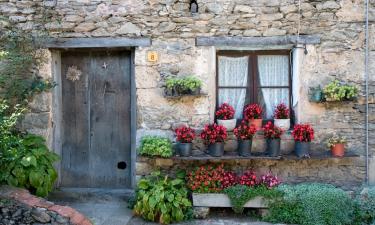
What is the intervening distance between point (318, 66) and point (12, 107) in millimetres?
4269

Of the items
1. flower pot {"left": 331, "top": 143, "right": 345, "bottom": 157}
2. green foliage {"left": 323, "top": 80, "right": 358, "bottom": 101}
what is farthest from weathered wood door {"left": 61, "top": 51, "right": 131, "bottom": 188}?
flower pot {"left": 331, "top": 143, "right": 345, "bottom": 157}

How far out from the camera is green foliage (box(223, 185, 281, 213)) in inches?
218

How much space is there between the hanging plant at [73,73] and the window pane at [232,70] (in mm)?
2083

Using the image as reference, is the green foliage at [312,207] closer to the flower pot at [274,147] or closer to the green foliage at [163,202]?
the flower pot at [274,147]

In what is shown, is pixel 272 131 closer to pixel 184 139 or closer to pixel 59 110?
pixel 184 139

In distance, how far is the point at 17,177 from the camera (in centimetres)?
526

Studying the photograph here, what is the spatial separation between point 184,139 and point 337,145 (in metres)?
2.03

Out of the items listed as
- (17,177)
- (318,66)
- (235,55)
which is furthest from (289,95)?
(17,177)

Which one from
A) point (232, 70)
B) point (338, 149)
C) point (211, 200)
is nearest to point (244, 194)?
point (211, 200)

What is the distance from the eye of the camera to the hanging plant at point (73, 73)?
6.51m

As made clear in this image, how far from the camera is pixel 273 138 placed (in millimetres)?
5855

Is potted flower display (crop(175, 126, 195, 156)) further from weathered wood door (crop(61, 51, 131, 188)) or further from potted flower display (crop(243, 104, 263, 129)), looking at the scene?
weathered wood door (crop(61, 51, 131, 188))

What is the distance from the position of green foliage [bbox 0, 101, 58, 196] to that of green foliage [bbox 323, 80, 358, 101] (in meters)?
3.68

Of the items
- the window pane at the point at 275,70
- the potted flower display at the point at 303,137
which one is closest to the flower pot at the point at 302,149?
the potted flower display at the point at 303,137
